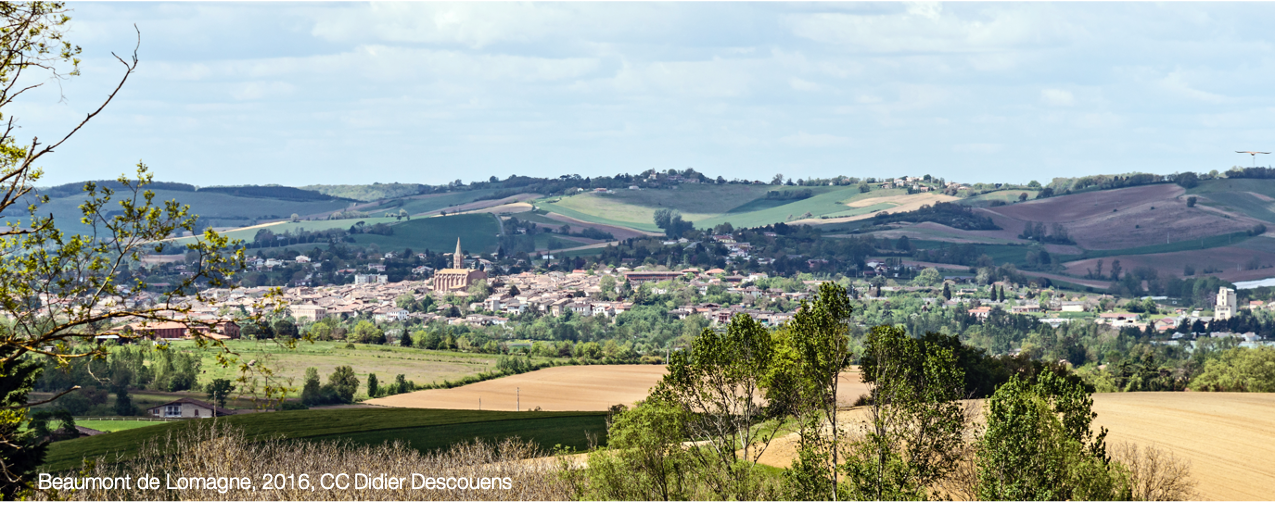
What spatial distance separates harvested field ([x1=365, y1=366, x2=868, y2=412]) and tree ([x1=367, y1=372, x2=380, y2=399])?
2.71m

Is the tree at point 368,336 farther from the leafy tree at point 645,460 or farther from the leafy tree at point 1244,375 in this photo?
the leafy tree at point 645,460

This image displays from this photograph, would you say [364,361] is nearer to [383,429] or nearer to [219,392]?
[219,392]

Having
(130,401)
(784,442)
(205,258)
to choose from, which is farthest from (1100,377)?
(205,258)

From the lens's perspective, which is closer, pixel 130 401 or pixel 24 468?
pixel 24 468

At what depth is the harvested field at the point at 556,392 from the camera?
90312 mm

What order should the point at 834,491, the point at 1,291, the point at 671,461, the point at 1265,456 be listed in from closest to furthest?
the point at 1,291
the point at 834,491
the point at 671,461
the point at 1265,456

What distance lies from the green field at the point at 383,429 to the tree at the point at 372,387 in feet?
63.3

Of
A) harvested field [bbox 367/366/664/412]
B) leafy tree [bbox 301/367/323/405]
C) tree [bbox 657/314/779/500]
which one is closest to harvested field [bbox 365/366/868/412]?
harvested field [bbox 367/366/664/412]

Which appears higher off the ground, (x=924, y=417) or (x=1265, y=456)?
(x=924, y=417)

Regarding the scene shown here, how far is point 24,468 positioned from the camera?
41.1 meters

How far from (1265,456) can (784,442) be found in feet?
72.6

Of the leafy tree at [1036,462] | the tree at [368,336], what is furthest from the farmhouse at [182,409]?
the leafy tree at [1036,462]

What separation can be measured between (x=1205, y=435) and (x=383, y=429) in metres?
46.5

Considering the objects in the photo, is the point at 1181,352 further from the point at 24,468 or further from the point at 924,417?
the point at 24,468
